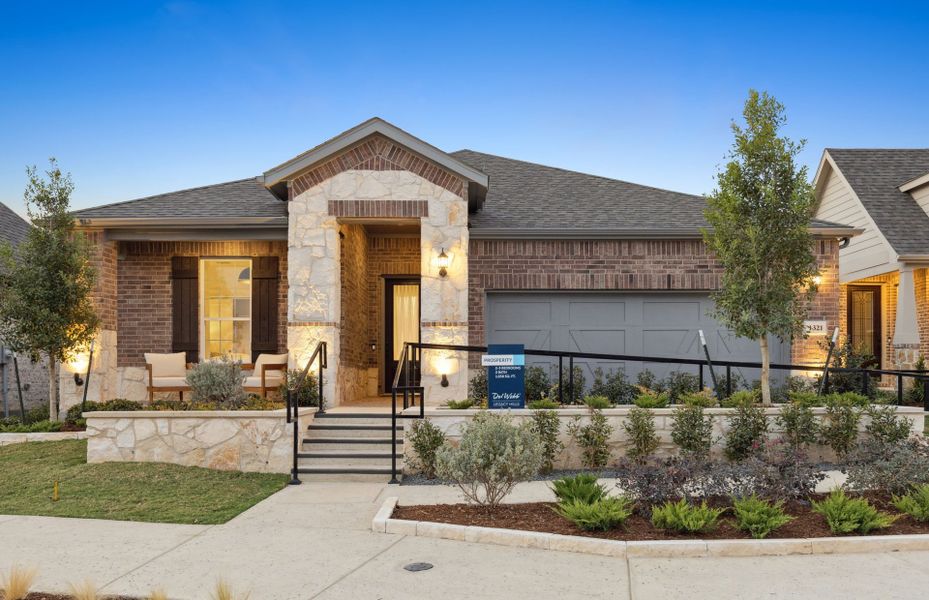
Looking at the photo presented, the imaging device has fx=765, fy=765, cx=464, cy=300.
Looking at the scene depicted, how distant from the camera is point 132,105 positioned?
16469 millimetres

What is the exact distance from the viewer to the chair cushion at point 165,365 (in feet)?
42.7

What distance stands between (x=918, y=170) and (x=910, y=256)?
4841 mm

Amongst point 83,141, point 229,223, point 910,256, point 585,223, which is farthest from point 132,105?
point 910,256

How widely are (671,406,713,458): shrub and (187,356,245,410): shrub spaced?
5.90 meters

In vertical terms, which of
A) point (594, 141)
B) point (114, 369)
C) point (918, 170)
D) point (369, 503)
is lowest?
point (369, 503)

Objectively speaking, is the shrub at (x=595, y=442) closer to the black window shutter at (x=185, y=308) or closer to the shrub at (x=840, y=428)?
the shrub at (x=840, y=428)

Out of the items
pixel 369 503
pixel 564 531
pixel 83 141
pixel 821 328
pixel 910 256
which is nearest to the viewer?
pixel 564 531

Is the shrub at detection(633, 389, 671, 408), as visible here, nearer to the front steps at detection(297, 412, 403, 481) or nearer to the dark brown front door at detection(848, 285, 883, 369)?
the front steps at detection(297, 412, 403, 481)

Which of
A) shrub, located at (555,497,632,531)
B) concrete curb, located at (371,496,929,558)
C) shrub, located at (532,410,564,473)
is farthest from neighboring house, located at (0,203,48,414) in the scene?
concrete curb, located at (371,496,929,558)

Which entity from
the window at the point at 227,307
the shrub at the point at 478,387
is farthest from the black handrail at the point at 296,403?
the window at the point at 227,307

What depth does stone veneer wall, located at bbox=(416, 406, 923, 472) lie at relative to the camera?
32.1 feet

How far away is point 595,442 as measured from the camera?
9.67m

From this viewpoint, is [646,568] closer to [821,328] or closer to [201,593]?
[201,593]

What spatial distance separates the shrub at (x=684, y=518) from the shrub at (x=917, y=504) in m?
1.70
